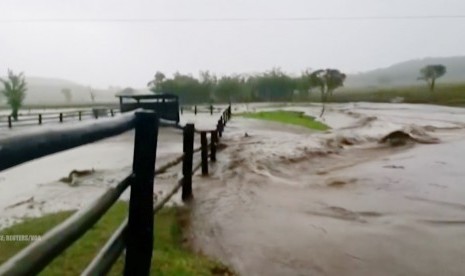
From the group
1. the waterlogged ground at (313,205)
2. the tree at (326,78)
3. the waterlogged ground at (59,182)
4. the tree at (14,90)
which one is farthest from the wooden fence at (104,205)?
the tree at (326,78)

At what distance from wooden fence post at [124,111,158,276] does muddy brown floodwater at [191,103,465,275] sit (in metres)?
1.53

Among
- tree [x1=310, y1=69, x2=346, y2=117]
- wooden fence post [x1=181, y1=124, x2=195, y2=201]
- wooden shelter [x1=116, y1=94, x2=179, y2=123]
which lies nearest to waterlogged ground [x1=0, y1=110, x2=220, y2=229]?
wooden fence post [x1=181, y1=124, x2=195, y2=201]

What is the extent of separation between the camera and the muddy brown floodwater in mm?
3881

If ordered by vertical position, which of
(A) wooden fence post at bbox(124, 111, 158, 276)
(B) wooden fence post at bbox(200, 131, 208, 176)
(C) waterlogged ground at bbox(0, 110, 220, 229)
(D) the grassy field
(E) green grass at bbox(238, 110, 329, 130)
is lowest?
(C) waterlogged ground at bbox(0, 110, 220, 229)

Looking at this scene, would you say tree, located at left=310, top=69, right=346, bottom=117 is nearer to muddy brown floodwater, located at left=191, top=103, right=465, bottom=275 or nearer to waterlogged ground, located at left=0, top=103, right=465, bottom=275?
waterlogged ground, located at left=0, top=103, right=465, bottom=275

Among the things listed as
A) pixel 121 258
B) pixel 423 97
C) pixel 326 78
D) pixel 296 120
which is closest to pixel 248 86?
pixel 326 78

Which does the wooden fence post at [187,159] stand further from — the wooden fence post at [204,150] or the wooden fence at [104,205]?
the wooden fence at [104,205]

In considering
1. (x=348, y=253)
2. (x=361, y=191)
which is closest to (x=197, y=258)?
(x=348, y=253)

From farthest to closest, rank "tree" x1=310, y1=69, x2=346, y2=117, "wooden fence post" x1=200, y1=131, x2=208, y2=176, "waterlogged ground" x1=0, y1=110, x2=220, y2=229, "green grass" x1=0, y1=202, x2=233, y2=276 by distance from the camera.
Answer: "tree" x1=310, y1=69, x2=346, y2=117 < "wooden fence post" x1=200, y1=131, x2=208, y2=176 < "waterlogged ground" x1=0, y1=110, x2=220, y2=229 < "green grass" x1=0, y1=202, x2=233, y2=276

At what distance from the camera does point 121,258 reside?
11.7ft

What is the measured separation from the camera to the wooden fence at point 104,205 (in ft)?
3.48

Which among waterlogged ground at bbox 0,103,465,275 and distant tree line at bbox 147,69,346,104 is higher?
distant tree line at bbox 147,69,346,104

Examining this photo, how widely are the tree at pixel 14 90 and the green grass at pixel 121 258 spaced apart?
118 feet

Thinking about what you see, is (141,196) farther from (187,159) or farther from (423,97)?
(423,97)
